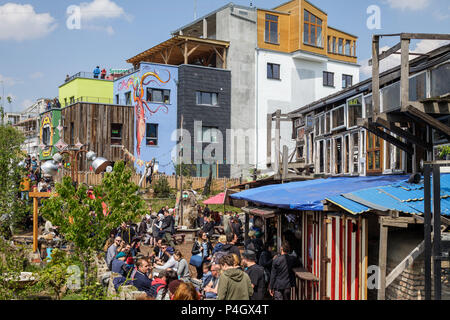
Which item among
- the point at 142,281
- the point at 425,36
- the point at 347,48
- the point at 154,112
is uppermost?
the point at 347,48

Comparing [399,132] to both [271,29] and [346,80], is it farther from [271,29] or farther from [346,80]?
[346,80]

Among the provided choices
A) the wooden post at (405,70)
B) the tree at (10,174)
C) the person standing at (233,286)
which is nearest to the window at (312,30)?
the tree at (10,174)

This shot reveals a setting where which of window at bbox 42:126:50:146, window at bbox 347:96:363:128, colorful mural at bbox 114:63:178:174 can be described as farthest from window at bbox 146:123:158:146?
window at bbox 347:96:363:128

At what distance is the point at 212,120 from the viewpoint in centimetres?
3869

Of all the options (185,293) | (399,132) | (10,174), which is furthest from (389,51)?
(10,174)

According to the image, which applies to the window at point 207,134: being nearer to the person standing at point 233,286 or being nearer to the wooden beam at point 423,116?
the wooden beam at point 423,116

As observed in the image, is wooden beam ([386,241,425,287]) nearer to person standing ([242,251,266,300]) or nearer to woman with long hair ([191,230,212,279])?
person standing ([242,251,266,300])

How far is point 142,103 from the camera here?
3741 cm

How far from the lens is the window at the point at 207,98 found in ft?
126

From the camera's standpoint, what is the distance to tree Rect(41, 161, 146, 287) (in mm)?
10477

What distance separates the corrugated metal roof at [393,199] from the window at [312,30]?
105ft

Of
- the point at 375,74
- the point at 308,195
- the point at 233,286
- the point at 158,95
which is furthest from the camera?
the point at 158,95

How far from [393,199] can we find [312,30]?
34.1 m
